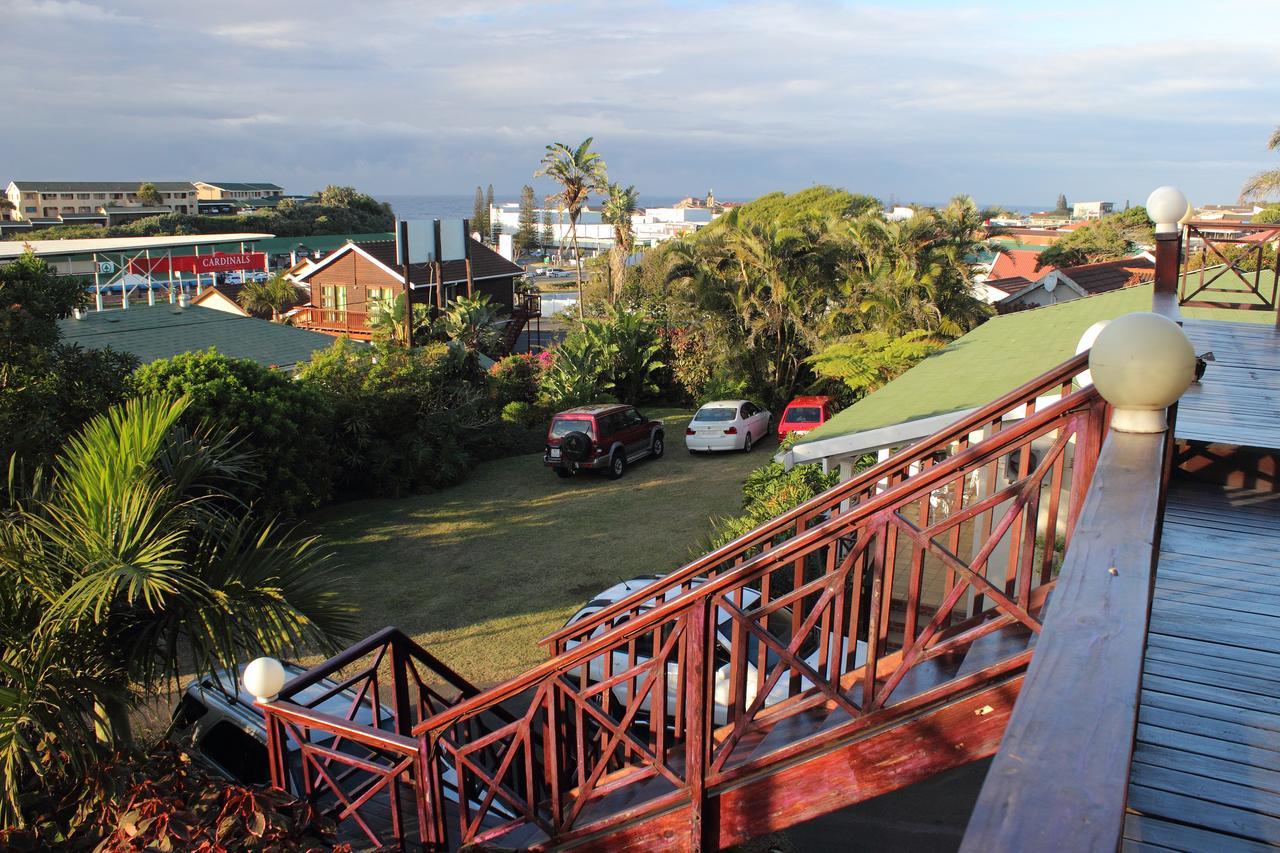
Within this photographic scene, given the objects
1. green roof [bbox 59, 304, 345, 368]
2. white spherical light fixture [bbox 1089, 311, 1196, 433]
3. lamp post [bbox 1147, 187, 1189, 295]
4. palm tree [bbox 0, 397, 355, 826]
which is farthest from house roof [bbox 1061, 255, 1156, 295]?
white spherical light fixture [bbox 1089, 311, 1196, 433]

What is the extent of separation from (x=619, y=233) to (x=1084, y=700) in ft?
134

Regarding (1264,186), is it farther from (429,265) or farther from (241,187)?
(241,187)

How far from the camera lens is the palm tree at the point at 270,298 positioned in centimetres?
4609

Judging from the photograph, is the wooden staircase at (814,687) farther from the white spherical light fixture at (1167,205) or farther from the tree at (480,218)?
the tree at (480,218)

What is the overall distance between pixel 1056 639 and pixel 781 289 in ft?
79.5

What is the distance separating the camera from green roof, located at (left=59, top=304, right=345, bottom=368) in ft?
72.2

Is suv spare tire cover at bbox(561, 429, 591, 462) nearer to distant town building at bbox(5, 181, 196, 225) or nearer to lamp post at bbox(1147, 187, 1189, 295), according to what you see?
lamp post at bbox(1147, 187, 1189, 295)

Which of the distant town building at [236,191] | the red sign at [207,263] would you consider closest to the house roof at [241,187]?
the distant town building at [236,191]

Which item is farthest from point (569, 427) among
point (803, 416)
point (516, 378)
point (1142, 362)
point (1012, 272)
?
point (1012, 272)

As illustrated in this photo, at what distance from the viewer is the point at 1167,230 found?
7.82 m

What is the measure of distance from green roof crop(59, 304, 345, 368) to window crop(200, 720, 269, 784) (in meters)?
15.7

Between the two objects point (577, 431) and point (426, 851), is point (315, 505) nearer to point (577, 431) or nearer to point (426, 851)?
point (577, 431)

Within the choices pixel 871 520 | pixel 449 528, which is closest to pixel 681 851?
pixel 871 520

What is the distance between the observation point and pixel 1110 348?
99.4 inches
